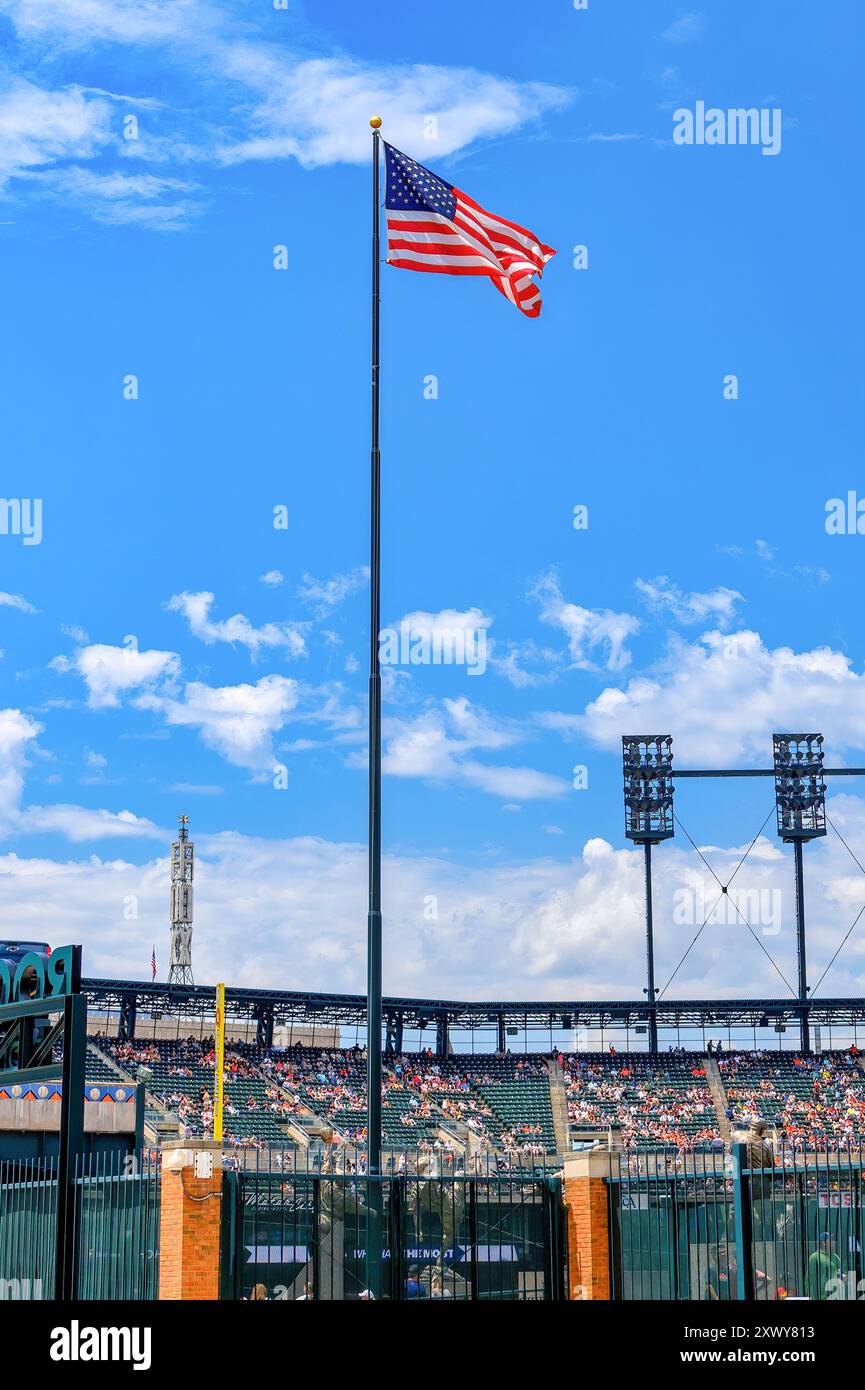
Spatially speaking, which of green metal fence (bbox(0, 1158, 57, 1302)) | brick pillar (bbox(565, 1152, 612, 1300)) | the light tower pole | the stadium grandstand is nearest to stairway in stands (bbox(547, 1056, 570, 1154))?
the stadium grandstand

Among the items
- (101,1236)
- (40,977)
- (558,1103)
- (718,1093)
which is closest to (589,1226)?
(101,1236)

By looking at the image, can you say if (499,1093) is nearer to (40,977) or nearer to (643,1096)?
(643,1096)

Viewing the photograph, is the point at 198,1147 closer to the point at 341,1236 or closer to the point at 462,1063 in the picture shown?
the point at 341,1236

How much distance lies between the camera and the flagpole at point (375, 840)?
22.3m

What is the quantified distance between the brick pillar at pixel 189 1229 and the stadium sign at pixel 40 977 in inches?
94.8

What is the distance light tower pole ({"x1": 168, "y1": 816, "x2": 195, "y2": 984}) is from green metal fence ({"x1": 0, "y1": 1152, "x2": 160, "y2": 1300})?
192ft

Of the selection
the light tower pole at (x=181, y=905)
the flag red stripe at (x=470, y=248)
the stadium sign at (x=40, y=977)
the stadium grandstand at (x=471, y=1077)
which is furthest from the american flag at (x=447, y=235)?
the light tower pole at (x=181, y=905)

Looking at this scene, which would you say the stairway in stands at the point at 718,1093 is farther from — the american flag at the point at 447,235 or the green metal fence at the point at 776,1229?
the green metal fence at the point at 776,1229

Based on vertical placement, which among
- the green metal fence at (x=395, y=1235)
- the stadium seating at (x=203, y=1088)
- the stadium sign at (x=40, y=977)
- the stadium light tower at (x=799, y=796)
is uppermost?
the stadium light tower at (x=799, y=796)

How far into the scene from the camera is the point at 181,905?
8219 cm

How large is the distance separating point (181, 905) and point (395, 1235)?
60683mm
